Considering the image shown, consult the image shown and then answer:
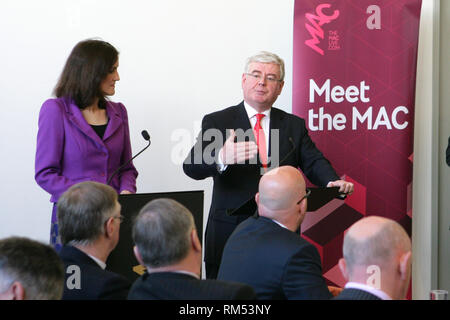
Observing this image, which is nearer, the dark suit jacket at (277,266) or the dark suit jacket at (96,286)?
the dark suit jacket at (96,286)

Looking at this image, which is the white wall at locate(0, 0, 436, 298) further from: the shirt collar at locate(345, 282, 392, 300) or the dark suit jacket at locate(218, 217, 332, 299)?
the shirt collar at locate(345, 282, 392, 300)

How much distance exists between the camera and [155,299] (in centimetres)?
226

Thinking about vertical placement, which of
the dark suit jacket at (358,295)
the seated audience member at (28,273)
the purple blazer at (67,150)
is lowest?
the dark suit jacket at (358,295)

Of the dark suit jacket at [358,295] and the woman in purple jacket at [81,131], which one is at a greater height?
the woman in purple jacket at [81,131]

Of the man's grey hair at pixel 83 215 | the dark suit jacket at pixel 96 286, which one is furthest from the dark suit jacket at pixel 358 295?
the man's grey hair at pixel 83 215

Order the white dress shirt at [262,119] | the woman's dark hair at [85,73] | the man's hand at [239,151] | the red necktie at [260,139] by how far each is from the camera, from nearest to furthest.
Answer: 1. the man's hand at [239,151]
2. the woman's dark hair at [85,73]
3. the red necktie at [260,139]
4. the white dress shirt at [262,119]

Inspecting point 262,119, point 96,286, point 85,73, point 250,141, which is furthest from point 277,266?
point 85,73

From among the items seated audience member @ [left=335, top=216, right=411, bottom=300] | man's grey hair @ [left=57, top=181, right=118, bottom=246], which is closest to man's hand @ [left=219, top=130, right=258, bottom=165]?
man's grey hair @ [left=57, top=181, right=118, bottom=246]

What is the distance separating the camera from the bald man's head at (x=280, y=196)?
308 centimetres

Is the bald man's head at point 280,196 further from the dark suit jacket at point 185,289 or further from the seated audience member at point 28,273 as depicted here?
the seated audience member at point 28,273

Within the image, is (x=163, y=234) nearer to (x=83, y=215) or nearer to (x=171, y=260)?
(x=171, y=260)

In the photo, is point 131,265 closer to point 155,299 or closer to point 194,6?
point 155,299

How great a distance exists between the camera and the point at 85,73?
4195 mm

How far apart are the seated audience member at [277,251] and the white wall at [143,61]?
2.61 m
